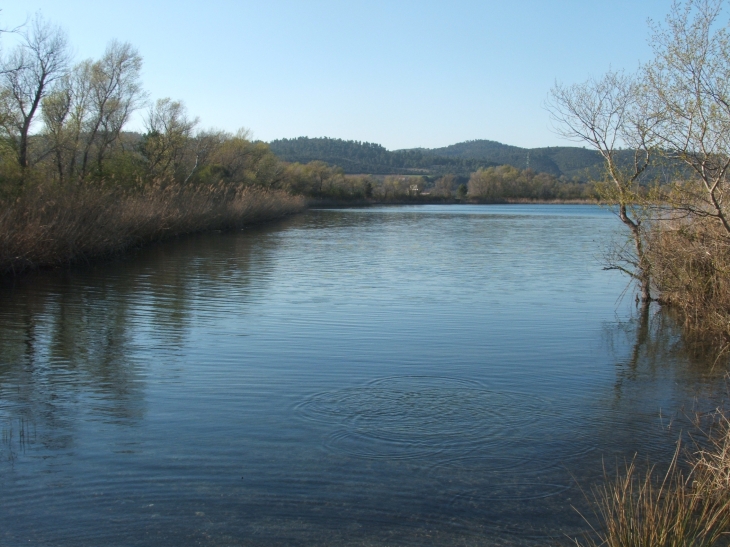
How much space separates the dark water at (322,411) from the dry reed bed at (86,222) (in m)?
1.65

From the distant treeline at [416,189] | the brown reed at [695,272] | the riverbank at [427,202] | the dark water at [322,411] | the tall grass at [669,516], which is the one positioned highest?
→ the distant treeline at [416,189]

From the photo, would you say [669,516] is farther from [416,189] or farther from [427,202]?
[416,189]

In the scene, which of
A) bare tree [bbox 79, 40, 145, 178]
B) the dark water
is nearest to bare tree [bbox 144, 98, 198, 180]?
bare tree [bbox 79, 40, 145, 178]

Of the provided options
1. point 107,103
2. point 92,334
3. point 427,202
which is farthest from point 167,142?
point 427,202

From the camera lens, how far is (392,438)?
6625mm

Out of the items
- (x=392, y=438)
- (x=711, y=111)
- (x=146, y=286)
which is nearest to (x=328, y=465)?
(x=392, y=438)

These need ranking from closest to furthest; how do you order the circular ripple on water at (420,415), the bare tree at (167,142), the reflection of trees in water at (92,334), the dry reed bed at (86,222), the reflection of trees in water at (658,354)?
the circular ripple on water at (420,415)
the reflection of trees in water at (92,334)
the reflection of trees in water at (658,354)
the dry reed bed at (86,222)
the bare tree at (167,142)

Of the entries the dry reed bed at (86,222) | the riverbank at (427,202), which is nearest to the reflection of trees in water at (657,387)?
the dry reed bed at (86,222)

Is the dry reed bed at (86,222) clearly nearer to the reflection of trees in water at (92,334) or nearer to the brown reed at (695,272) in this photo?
the reflection of trees in water at (92,334)

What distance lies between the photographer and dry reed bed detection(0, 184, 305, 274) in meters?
17.0

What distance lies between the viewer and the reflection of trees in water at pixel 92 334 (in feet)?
23.3

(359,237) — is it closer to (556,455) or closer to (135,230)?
(135,230)

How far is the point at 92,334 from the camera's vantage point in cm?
1095

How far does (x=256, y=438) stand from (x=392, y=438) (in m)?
1.30
